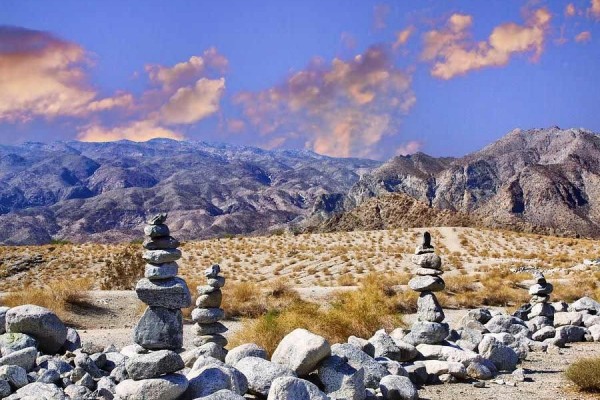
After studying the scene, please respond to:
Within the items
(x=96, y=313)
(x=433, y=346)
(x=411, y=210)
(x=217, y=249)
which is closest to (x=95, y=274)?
(x=217, y=249)

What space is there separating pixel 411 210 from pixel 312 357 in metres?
66.9

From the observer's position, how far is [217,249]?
50.1 metres

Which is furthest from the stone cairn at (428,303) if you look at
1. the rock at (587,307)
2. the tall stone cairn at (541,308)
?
the rock at (587,307)

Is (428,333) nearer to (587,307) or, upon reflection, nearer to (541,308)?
(541,308)

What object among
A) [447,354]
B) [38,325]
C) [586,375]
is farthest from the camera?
[447,354]

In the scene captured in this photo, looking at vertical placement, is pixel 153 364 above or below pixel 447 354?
above

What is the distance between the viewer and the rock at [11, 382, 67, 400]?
9031 millimetres

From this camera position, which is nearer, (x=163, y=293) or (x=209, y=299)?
(x=163, y=293)

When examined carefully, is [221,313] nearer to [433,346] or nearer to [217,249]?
[433,346]

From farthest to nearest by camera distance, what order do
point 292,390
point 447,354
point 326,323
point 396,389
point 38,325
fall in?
point 326,323, point 447,354, point 38,325, point 396,389, point 292,390

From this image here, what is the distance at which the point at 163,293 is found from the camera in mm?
9266

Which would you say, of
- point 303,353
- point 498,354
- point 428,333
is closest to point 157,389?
point 303,353

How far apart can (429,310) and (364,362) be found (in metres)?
3.65

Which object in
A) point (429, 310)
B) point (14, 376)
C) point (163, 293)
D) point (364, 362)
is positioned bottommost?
point (14, 376)
